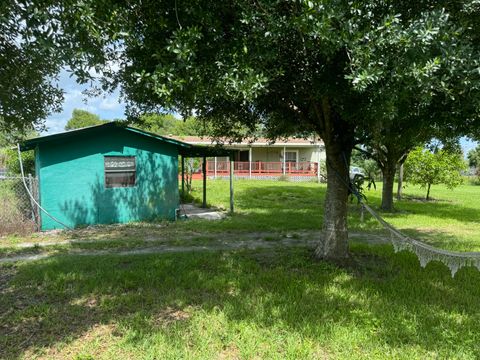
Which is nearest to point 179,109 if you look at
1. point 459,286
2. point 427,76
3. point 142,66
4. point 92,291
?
point 142,66

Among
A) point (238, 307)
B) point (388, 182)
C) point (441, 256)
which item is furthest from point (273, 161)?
point (238, 307)

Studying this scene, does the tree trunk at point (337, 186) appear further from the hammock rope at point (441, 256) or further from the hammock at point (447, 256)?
the hammock at point (447, 256)

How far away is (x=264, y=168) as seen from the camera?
96.6ft

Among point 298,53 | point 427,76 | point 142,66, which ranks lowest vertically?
point 427,76

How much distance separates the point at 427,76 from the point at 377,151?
11.4m

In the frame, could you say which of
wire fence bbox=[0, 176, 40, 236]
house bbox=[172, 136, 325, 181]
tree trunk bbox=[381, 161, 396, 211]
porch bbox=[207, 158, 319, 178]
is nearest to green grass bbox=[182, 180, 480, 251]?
tree trunk bbox=[381, 161, 396, 211]

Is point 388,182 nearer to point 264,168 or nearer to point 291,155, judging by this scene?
point 264,168

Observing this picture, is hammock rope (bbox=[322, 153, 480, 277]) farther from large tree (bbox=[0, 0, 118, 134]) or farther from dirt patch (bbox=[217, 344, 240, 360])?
large tree (bbox=[0, 0, 118, 134])

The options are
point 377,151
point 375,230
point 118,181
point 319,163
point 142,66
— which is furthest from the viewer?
point 319,163

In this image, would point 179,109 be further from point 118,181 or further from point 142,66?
point 118,181

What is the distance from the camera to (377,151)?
44.8 ft

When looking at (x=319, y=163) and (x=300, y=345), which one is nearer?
(x=300, y=345)

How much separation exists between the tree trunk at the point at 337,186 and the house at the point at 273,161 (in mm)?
20410

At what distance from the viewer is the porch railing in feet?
92.9
